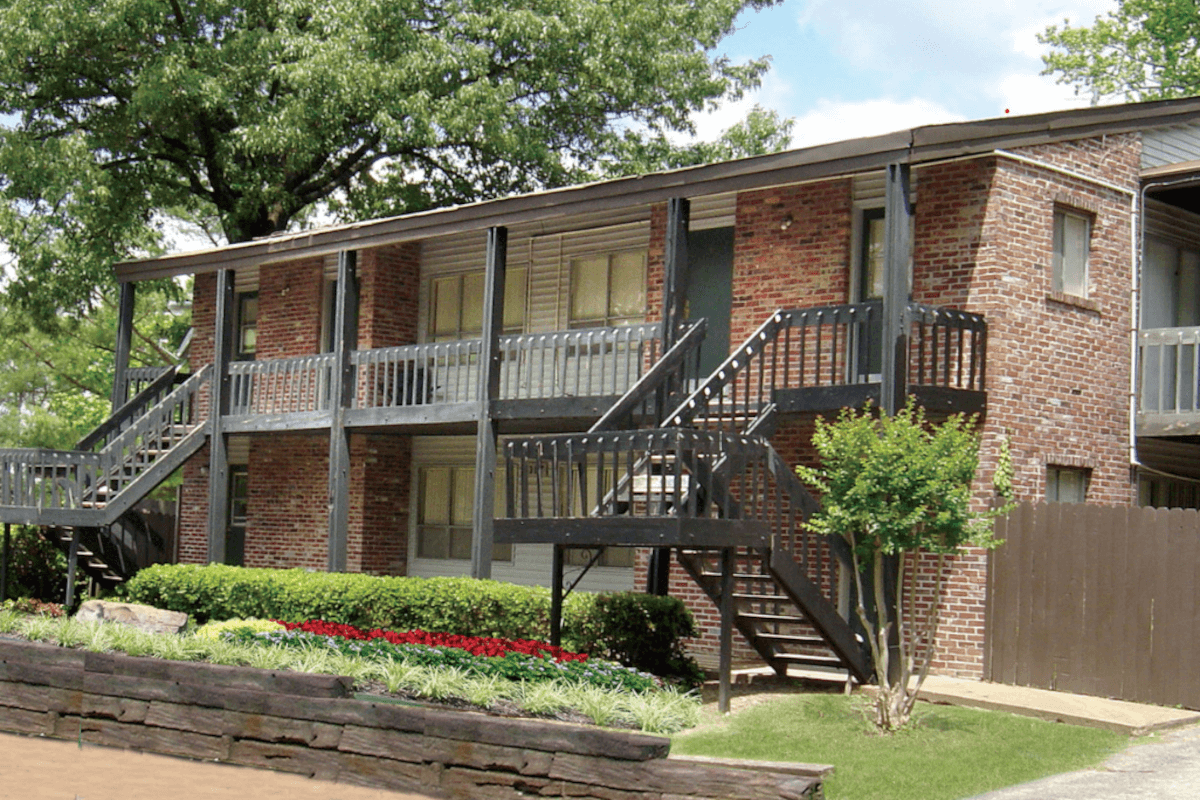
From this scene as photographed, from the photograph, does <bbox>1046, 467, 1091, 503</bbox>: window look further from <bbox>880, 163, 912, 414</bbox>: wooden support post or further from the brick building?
<bbox>880, 163, 912, 414</bbox>: wooden support post

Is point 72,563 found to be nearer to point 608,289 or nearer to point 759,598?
point 608,289

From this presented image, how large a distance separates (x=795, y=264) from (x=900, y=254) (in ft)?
9.57

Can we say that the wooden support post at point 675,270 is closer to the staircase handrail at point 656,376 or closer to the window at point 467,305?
the staircase handrail at point 656,376

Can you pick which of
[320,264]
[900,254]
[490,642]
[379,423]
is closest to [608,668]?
[490,642]

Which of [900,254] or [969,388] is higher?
[900,254]

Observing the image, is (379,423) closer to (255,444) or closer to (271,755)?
(255,444)

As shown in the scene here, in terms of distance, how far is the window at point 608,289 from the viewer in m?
20.7

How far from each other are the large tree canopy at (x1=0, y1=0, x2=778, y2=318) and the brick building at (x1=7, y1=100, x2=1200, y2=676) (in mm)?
5398

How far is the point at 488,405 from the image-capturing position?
64.1ft

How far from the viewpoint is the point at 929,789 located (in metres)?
10.2

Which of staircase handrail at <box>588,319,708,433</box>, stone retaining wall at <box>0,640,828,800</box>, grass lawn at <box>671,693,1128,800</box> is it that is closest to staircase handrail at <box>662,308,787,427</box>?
staircase handrail at <box>588,319,708,433</box>

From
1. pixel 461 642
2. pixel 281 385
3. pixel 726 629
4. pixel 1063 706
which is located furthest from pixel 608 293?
pixel 1063 706

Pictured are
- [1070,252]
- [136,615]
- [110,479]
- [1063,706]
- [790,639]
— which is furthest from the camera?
[110,479]

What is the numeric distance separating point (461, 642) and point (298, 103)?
16514 millimetres
